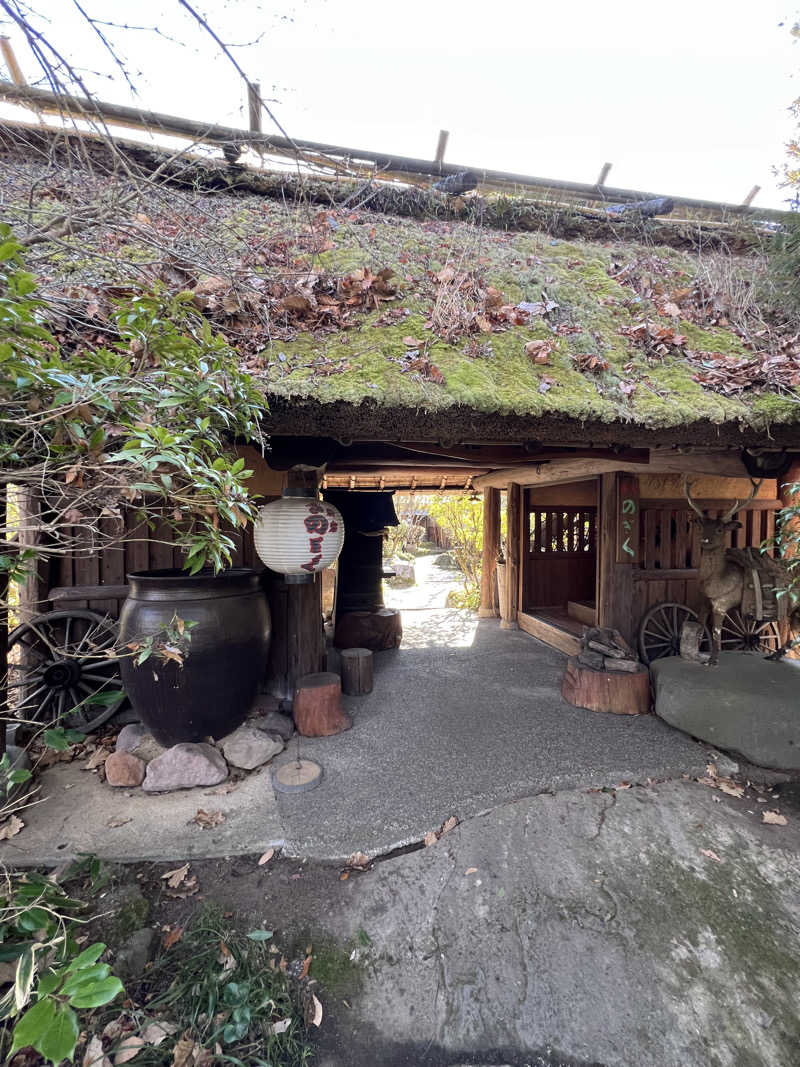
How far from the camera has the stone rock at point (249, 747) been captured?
10.4ft

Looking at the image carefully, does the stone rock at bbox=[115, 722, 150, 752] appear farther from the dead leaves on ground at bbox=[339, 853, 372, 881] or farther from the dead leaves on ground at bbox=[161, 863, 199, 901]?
the dead leaves on ground at bbox=[339, 853, 372, 881]

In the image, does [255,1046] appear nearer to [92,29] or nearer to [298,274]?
[92,29]

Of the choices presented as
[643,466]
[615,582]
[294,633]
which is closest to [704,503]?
[643,466]

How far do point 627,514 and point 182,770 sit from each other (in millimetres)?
4632

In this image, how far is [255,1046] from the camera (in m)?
1.66

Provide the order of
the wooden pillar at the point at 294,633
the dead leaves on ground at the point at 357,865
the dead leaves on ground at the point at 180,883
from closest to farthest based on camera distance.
→ the dead leaves on ground at the point at 180,883 → the dead leaves on ground at the point at 357,865 → the wooden pillar at the point at 294,633

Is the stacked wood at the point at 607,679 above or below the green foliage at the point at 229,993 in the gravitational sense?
above

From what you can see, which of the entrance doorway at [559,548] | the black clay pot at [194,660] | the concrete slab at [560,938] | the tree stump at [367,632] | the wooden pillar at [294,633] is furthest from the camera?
the entrance doorway at [559,548]

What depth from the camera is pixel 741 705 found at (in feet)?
11.0

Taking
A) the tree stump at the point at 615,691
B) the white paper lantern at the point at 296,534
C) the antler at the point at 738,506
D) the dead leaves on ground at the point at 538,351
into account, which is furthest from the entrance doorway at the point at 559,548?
the white paper lantern at the point at 296,534

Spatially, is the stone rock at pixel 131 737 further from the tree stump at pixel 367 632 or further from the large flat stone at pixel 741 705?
the large flat stone at pixel 741 705

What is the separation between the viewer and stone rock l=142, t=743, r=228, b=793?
2.94 metres

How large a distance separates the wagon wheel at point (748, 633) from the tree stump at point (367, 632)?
384 cm

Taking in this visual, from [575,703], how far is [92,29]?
16.3ft
